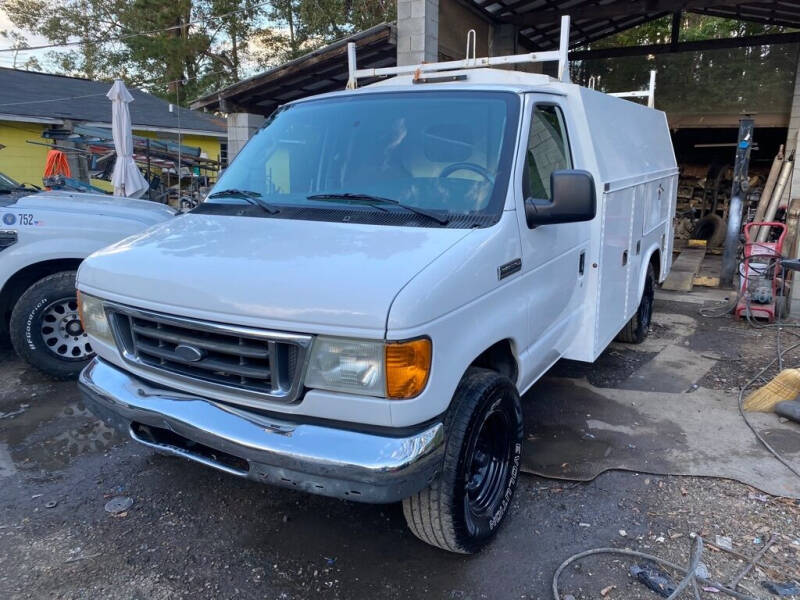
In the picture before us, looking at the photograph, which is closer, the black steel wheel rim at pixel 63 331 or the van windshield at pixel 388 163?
the van windshield at pixel 388 163

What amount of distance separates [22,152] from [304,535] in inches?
693

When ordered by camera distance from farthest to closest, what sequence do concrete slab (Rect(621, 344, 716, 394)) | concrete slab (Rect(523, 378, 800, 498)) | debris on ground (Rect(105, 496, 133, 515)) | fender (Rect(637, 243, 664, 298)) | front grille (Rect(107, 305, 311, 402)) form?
fender (Rect(637, 243, 664, 298)) → concrete slab (Rect(621, 344, 716, 394)) → concrete slab (Rect(523, 378, 800, 498)) → debris on ground (Rect(105, 496, 133, 515)) → front grille (Rect(107, 305, 311, 402))

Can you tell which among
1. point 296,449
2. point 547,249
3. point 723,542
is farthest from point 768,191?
point 296,449

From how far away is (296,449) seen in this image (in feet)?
7.76

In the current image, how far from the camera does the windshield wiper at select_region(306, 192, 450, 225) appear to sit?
2.87 m

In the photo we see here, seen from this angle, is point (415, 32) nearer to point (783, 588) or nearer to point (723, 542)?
point (723, 542)

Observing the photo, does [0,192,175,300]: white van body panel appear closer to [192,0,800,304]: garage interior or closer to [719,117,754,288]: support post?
[192,0,800,304]: garage interior

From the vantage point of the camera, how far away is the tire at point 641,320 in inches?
241

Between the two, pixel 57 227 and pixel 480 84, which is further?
pixel 57 227

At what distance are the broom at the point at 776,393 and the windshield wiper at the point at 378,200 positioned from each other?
3.32 meters

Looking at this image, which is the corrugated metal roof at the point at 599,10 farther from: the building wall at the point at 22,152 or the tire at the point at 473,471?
the building wall at the point at 22,152

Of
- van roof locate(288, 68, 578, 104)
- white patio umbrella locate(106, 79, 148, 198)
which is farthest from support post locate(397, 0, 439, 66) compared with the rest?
van roof locate(288, 68, 578, 104)

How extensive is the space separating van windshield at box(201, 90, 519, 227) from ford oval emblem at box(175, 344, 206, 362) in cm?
86

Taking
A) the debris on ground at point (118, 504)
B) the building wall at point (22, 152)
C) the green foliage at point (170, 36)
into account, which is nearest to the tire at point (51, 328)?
the debris on ground at point (118, 504)
